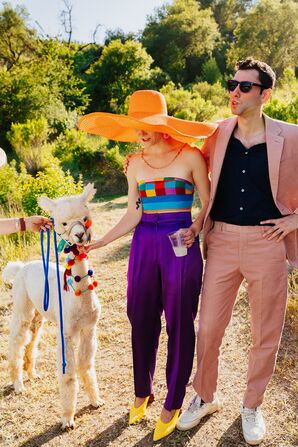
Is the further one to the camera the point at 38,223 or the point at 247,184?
the point at 38,223

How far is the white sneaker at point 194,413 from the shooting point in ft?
9.07

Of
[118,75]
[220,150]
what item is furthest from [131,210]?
[118,75]

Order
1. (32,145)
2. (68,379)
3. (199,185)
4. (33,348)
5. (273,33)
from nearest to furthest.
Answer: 1. (199,185)
2. (68,379)
3. (33,348)
4. (32,145)
5. (273,33)

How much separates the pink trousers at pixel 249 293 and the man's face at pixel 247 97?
2.13ft

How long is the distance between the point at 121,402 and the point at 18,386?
0.83m

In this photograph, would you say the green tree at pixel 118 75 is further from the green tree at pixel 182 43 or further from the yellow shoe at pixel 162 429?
the yellow shoe at pixel 162 429

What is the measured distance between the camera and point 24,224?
2.71 m

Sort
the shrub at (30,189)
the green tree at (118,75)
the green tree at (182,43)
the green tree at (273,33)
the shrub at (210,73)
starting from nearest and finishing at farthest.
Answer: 1. the shrub at (30,189)
2. the green tree at (118,75)
3. the green tree at (273,33)
4. the shrub at (210,73)
5. the green tree at (182,43)

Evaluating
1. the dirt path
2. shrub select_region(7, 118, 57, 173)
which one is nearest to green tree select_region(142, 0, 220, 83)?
shrub select_region(7, 118, 57, 173)

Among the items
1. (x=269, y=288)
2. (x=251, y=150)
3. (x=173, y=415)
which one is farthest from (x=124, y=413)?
(x=251, y=150)

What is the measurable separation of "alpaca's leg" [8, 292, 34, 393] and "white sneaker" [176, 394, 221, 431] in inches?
51.0

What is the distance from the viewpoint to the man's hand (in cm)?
232

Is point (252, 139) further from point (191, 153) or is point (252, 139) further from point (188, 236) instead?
point (188, 236)

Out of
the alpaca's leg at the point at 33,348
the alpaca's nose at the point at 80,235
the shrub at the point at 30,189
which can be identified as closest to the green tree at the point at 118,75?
the shrub at the point at 30,189
